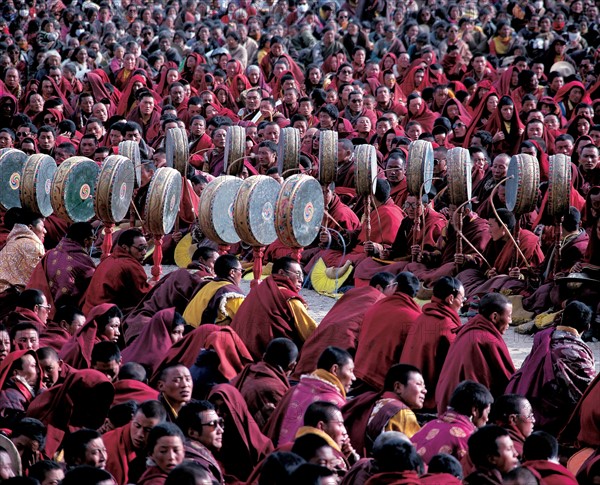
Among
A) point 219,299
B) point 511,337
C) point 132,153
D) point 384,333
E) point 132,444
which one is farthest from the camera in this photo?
point 132,153

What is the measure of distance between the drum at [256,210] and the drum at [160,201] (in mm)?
801

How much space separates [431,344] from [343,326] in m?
0.71

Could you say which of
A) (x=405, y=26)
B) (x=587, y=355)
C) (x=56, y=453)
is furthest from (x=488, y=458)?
(x=405, y=26)

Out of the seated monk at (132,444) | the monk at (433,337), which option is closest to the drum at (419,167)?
the monk at (433,337)

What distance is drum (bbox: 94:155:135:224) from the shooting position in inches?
516

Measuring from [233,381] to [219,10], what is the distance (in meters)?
18.9

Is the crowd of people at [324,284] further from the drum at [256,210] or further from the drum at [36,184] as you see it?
the drum at [256,210]

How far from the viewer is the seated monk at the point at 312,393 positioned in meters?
8.65

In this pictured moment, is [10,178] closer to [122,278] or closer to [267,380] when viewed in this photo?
[122,278]

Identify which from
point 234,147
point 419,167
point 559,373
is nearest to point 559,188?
point 419,167

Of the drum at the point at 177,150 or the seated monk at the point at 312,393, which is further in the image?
the drum at the point at 177,150

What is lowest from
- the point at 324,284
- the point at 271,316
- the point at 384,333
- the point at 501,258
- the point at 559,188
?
the point at 324,284

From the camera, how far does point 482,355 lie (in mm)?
9461

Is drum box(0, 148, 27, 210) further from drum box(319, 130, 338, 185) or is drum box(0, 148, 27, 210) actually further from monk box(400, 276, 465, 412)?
monk box(400, 276, 465, 412)
